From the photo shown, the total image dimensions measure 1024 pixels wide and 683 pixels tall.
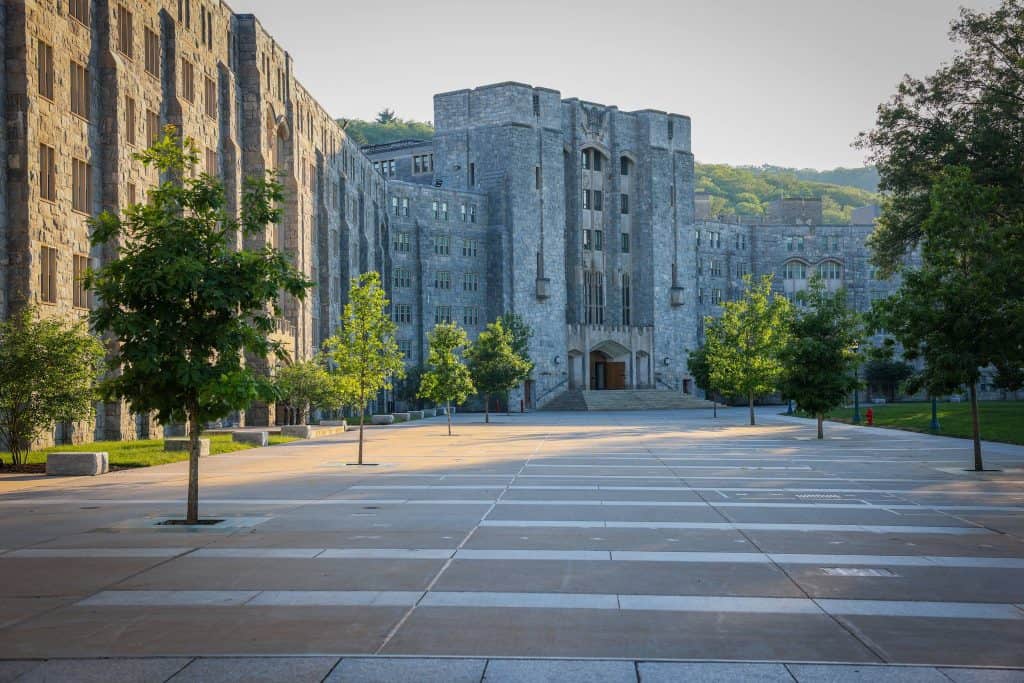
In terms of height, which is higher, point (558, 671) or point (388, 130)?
point (388, 130)

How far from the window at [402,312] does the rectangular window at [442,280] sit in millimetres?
3271

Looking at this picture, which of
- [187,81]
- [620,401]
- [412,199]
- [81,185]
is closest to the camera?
[81,185]

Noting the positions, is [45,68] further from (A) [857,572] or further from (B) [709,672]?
(B) [709,672]

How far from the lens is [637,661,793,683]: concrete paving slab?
7207mm

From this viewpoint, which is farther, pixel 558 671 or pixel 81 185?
pixel 81 185

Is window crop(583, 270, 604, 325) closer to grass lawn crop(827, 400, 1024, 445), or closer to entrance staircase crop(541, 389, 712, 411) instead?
entrance staircase crop(541, 389, 712, 411)

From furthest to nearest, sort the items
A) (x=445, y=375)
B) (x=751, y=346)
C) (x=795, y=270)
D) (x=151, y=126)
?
1. (x=795, y=270)
2. (x=751, y=346)
3. (x=445, y=375)
4. (x=151, y=126)

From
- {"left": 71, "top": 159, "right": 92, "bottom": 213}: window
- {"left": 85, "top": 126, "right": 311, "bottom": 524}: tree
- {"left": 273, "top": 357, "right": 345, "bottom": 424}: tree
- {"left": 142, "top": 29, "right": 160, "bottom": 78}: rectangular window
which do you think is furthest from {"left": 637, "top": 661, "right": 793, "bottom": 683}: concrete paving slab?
{"left": 273, "top": 357, "right": 345, "bottom": 424}: tree

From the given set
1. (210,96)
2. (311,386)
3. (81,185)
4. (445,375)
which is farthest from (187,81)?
(445,375)

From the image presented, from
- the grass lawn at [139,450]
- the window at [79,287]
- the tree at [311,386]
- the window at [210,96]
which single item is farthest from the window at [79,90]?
the tree at [311,386]

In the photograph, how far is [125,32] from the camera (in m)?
39.5

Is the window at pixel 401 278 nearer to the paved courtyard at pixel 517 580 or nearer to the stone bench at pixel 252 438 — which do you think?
the stone bench at pixel 252 438

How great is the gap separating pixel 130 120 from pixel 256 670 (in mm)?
36377

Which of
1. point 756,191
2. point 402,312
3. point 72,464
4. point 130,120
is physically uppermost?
point 756,191
